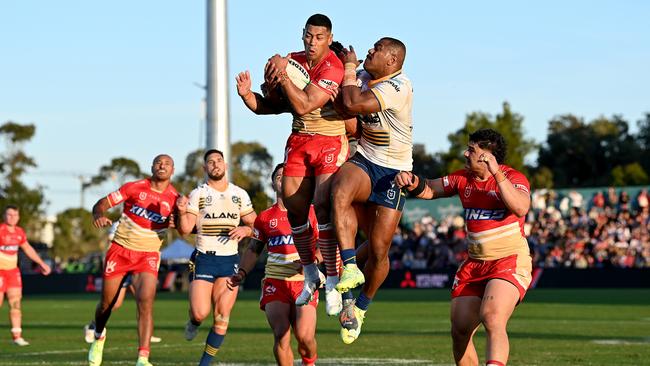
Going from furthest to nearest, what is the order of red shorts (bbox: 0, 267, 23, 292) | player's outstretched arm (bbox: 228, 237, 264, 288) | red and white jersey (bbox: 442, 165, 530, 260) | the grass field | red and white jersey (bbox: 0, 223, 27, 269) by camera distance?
1. red and white jersey (bbox: 0, 223, 27, 269)
2. red shorts (bbox: 0, 267, 23, 292)
3. the grass field
4. player's outstretched arm (bbox: 228, 237, 264, 288)
5. red and white jersey (bbox: 442, 165, 530, 260)

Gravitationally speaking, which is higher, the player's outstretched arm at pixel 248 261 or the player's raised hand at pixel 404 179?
the player's raised hand at pixel 404 179

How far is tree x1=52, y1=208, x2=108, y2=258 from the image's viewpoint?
9188 cm

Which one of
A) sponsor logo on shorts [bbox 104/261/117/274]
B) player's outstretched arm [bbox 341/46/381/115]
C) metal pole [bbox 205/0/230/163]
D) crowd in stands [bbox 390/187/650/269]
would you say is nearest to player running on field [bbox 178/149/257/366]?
sponsor logo on shorts [bbox 104/261/117/274]

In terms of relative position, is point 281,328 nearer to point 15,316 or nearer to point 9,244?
point 15,316

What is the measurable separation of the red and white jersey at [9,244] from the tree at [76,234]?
2711 inches

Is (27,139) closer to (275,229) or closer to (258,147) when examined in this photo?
(258,147)

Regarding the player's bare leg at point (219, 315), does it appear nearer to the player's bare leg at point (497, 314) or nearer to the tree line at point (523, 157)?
the player's bare leg at point (497, 314)

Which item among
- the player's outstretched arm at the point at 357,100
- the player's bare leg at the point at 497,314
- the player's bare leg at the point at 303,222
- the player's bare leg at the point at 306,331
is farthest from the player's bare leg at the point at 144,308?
the player's outstretched arm at the point at 357,100

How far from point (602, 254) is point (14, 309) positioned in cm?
2811

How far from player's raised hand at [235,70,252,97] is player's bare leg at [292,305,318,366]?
3180mm

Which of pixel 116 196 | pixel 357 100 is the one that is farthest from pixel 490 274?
pixel 116 196

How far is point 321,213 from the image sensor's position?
1121 cm

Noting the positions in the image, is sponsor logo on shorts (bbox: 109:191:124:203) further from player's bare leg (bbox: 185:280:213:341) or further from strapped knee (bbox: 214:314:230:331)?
strapped knee (bbox: 214:314:230:331)

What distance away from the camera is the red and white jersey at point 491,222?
1179cm
